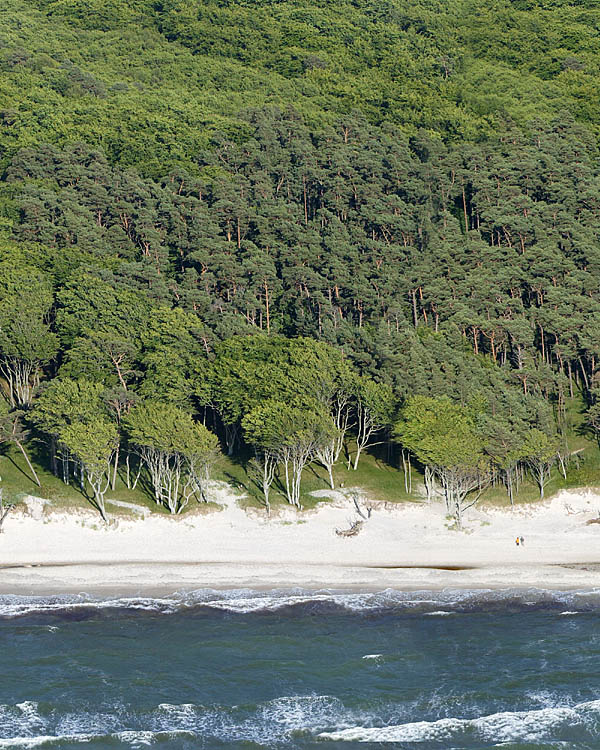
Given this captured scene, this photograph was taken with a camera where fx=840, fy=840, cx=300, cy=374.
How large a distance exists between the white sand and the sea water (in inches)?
102

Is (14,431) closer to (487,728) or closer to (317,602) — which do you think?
(317,602)

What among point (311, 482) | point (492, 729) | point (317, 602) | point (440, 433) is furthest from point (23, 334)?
point (492, 729)

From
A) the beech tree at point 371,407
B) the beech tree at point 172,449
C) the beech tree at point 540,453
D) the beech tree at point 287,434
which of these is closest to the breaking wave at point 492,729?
the beech tree at point 287,434

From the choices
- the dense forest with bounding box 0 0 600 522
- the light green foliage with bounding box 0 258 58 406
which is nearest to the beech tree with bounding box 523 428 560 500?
the dense forest with bounding box 0 0 600 522

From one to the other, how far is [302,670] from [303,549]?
2027 centimetres

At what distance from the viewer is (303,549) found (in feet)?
240

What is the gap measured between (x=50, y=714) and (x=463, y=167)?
12385 cm

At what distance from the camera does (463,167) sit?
149 metres

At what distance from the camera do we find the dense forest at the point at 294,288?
272 feet

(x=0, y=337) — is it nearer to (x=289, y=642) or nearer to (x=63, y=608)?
(x=63, y=608)

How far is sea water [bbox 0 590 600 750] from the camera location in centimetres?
4566

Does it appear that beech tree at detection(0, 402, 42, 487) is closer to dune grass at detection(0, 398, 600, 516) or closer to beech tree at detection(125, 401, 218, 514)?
dune grass at detection(0, 398, 600, 516)

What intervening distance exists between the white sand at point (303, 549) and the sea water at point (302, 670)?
2599 mm

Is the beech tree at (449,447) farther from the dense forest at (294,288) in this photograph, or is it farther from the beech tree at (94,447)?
the beech tree at (94,447)
